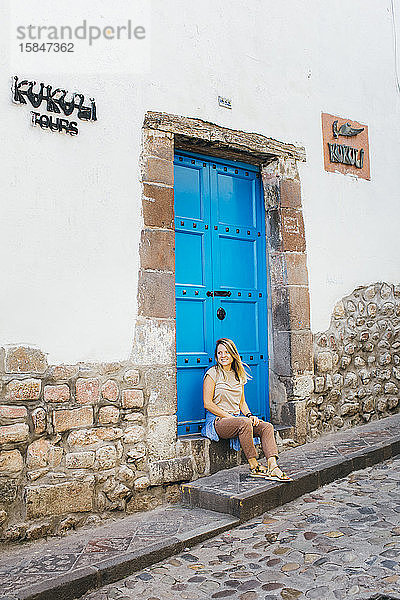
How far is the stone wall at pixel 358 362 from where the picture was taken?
522cm

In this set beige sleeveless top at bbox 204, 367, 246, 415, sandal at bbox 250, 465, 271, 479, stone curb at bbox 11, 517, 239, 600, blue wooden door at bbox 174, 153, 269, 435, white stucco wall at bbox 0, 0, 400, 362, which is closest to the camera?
stone curb at bbox 11, 517, 239, 600

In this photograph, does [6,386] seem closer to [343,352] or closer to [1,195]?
[1,195]

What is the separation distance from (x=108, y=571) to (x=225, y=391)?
171cm

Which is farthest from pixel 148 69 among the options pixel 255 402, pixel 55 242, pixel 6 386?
pixel 255 402

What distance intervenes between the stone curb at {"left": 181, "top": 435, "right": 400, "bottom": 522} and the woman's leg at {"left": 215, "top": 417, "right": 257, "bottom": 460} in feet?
0.96

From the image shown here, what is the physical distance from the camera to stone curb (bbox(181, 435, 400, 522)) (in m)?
3.76

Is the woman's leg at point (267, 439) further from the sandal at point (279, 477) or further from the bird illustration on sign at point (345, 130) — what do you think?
the bird illustration on sign at point (345, 130)

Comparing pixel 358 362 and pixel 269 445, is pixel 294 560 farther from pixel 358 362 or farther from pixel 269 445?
pixel 358 362

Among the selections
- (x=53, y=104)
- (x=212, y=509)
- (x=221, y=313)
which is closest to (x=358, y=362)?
(x=221, y=313)

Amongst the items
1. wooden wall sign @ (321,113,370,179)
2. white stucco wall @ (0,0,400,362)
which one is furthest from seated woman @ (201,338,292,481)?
wooden wall sign @ (321,113,370,179)

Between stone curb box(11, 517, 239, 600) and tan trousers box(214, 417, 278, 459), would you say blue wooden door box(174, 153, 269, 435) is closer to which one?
tan trousers box(214, 417, 278, 459)

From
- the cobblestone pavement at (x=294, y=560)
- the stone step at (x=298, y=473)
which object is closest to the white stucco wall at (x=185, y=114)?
the stone step at (x=298, y=473)

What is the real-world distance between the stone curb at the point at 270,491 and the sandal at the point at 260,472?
163 mm

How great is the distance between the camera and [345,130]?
5.60 m
